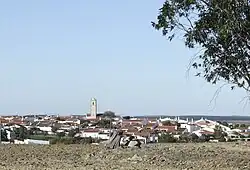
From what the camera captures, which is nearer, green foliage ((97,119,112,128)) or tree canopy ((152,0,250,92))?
tree canopy ((152,0,250,92))

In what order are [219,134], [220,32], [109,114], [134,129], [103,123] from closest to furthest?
1. [220,32]
2. [219,134]
3. [134,129]
4. [109,114]
5. [103,123]

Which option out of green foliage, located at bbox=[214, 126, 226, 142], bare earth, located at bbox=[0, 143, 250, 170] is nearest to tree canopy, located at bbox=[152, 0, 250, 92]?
bare earth, located at bbox=[0, 143, 250, 170]

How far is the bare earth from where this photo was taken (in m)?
15.9

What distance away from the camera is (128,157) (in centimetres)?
1770

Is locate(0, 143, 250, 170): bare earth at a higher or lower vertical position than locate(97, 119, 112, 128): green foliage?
lower


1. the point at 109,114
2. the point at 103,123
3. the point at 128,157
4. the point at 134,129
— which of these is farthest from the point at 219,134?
the point at 128,157

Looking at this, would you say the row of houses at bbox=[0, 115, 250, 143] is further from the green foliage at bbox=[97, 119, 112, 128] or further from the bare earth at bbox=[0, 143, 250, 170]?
the bare earth at bbox=[0, 143, 250, 170]

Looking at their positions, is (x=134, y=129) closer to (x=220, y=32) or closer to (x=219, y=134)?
(x=219, y=134)

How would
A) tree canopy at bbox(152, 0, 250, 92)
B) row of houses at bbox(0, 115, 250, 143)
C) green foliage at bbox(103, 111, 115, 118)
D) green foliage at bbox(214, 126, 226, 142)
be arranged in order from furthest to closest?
1. green foliage at bbox(103, 111, 115, 118)
2. row of houses at bbox(0, 115, 250, 143)
3. green foliage at bbox(214, 126, 226, 142)
4. tree canopy at bbox(152, 0, 250, 92)

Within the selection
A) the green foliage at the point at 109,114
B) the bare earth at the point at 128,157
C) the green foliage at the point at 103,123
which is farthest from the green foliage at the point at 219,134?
the green foliage at the point at 103,123

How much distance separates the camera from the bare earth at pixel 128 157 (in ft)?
52.1

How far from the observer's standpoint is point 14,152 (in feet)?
64.1

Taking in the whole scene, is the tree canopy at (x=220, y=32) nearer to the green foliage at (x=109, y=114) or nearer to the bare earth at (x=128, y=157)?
the bare earth at (x=128, y=157)

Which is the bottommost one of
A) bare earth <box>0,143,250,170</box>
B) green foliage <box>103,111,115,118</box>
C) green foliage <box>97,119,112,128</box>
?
bare earth <box>0,143,250,170</box>
